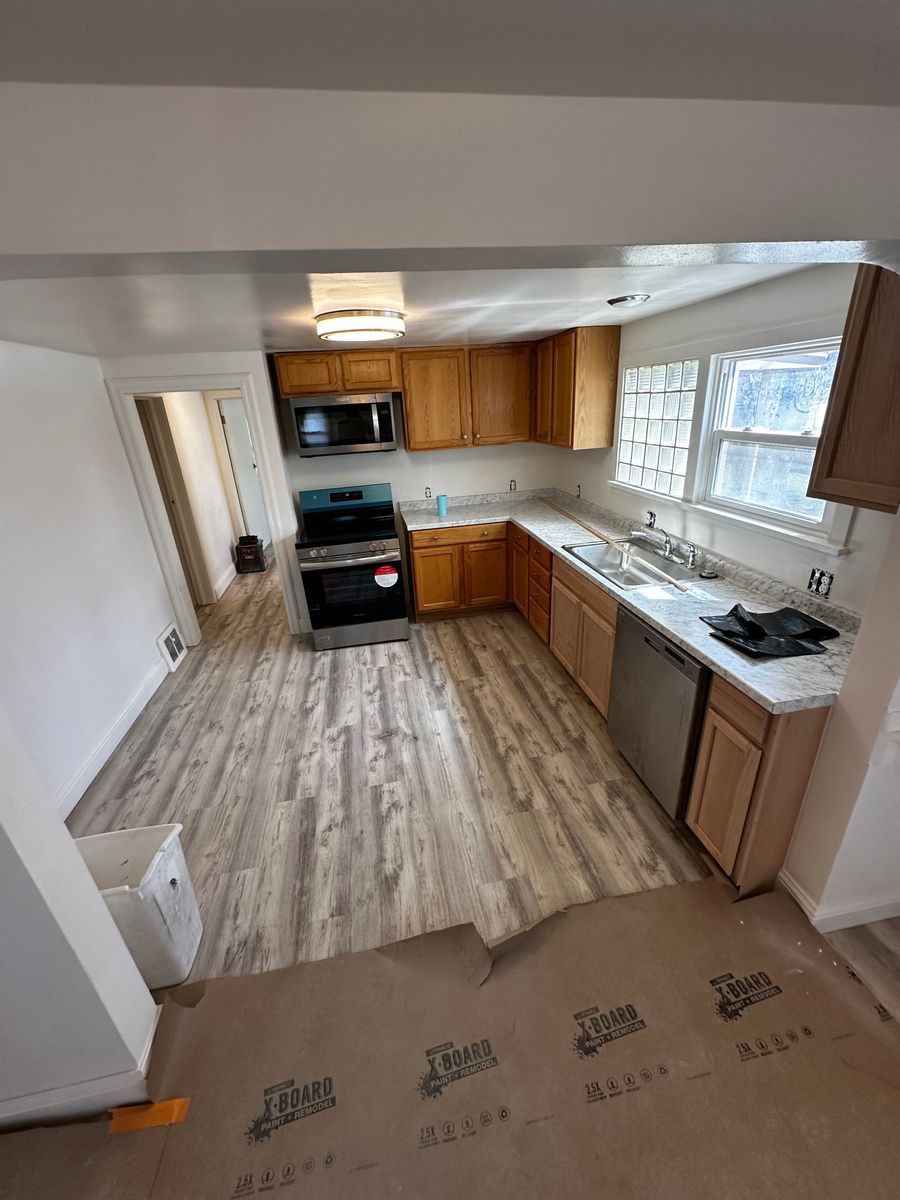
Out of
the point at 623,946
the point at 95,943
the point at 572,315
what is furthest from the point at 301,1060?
the point at 572,315

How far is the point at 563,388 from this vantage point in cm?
351

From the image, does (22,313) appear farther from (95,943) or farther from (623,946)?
(623,946)

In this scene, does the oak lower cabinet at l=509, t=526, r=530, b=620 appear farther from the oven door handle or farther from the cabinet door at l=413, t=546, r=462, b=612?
the oven door handle

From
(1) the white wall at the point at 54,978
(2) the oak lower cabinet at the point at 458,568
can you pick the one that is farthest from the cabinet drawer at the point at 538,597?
(1) the white wall at the point at 54,978

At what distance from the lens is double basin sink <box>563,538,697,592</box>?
2.82 metres

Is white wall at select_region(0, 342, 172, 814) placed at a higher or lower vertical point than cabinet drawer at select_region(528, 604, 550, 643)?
higher

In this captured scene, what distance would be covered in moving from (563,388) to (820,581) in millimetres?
2205

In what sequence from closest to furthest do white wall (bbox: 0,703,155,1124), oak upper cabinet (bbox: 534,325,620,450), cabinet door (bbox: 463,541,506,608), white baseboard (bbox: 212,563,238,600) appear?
white wall (bbox: 0,703,155,1124) < oak upper cabinet (bbox: 534,325,620,450) < cabinet door (bbox: 463,541,506,608) < white baseboard (bbox: 212,563,238,600)

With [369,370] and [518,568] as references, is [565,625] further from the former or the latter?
[369,370]

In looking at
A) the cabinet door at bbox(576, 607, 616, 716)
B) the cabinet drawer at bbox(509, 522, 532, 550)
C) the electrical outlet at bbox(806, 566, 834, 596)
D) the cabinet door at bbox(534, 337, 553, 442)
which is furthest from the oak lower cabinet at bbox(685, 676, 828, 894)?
the cabinet door at bbox(534, 337, 553, 442)

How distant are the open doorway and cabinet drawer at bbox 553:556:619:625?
105 inches

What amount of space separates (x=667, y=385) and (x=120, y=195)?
2.93 metres

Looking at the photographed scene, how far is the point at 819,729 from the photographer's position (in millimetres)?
1648

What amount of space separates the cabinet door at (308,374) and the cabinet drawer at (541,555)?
6.17 ft
